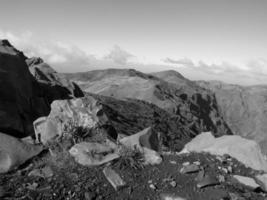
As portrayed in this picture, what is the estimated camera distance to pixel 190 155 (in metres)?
6.98

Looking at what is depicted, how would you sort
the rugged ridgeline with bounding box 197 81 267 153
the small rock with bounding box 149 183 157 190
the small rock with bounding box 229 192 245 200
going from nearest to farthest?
the small rock with bounding box 229 192 245 200 → the small rock with bounding box 149 183 157 190 → the rugged ridgeline with bounding box 197 81 267 153

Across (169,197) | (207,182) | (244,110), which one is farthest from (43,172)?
(244,110)

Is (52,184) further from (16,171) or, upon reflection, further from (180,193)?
(180,193)

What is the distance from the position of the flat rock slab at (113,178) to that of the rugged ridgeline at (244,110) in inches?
4644

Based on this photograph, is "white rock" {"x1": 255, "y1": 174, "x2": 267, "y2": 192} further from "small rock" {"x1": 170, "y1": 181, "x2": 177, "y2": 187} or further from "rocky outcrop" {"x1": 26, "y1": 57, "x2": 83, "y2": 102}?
"rocky outcrop" {"x1": 26, "y1": 57, "x2": 83, "y2": 102}

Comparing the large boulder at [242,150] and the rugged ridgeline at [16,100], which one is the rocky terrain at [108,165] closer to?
the large boulder at [242,150]

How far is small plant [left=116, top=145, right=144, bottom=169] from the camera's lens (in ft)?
19.7

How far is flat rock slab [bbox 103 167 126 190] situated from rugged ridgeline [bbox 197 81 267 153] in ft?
387

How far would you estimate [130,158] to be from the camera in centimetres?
616

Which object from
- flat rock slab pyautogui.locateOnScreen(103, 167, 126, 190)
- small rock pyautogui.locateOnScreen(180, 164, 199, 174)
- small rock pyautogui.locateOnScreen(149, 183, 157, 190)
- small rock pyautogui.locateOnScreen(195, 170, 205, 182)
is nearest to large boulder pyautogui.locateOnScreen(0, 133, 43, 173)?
flat rock slab pyautogui.locateOnScreen(103, 167, 126, 190)

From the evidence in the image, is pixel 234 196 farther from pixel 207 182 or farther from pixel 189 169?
pixel 189 169

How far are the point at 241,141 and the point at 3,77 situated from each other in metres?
13.6

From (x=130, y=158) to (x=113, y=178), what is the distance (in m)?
0.82

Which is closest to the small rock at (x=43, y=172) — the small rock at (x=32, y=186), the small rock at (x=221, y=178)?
the small rock at (x=32, y=186)
